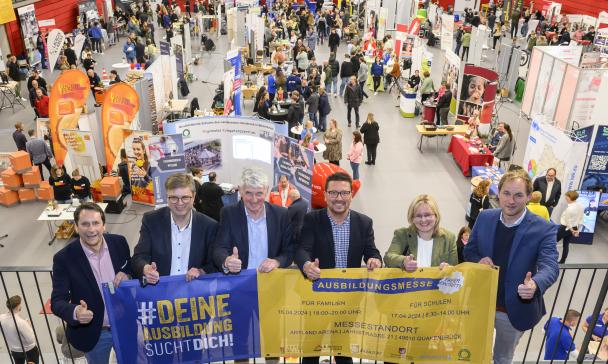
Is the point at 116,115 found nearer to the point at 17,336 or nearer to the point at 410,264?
the point at 17,336

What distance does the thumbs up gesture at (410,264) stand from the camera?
341 cm

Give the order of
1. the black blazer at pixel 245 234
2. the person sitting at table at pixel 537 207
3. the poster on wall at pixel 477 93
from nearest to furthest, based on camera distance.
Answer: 1. the black blazer at pixel 245 234
2. the person sitting at table at pixel 537 207
3. the poster on wall at pixel 477 93

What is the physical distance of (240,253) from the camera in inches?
145

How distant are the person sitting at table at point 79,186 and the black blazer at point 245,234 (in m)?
6.84

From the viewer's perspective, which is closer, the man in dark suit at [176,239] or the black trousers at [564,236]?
the man in dark suit at [176,239]

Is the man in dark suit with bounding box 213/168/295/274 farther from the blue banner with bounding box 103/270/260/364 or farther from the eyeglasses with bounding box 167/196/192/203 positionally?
the eyeglasses with bounding box 167/196/192/203

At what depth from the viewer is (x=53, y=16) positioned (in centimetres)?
2312

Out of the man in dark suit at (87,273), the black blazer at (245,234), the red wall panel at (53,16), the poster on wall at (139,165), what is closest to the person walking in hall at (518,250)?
the black blazer at (245,234)

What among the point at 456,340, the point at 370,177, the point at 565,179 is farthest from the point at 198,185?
the point at 565,179

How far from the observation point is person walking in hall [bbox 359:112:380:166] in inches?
451

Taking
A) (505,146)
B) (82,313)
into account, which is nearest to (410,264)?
(82,313)

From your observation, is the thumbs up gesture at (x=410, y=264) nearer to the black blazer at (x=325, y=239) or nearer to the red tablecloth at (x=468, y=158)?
the black blazer at (x=325, y=239)

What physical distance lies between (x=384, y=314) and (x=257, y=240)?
3.57ft

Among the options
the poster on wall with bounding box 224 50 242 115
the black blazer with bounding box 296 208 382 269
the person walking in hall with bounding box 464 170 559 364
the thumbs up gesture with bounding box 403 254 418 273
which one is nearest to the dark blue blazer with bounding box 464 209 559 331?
the person walking in hall with bounding box 464 170 559 364
